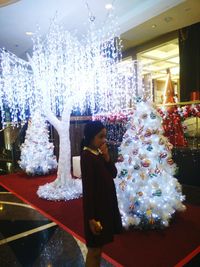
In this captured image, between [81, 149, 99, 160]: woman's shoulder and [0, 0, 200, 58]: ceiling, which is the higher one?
[0, 0, 200, 58]: ceiling

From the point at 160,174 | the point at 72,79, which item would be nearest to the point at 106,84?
the point at 72,79

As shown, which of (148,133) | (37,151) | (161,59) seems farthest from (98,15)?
(148,133)

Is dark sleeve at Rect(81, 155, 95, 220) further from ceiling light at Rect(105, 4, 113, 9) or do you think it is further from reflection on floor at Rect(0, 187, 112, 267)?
ceiling light at Rect(105, 4, 113, 9)

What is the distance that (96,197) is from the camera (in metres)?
1.81

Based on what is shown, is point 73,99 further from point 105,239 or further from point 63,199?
point 105,239

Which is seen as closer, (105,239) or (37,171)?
(105,239)

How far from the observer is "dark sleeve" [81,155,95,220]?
1.76 m

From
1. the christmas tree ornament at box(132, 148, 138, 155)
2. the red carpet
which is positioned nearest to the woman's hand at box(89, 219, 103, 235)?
the red carpet

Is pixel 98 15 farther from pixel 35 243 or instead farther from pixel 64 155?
pixel 35 243

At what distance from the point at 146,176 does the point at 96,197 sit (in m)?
1.28

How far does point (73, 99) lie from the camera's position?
14.6 ft

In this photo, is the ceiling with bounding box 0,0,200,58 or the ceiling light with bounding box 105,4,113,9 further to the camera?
the ceiling light with bounding box 105,4,113,9

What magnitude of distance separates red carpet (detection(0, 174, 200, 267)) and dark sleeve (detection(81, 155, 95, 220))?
2.84ft

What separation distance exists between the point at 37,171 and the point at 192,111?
393cm
